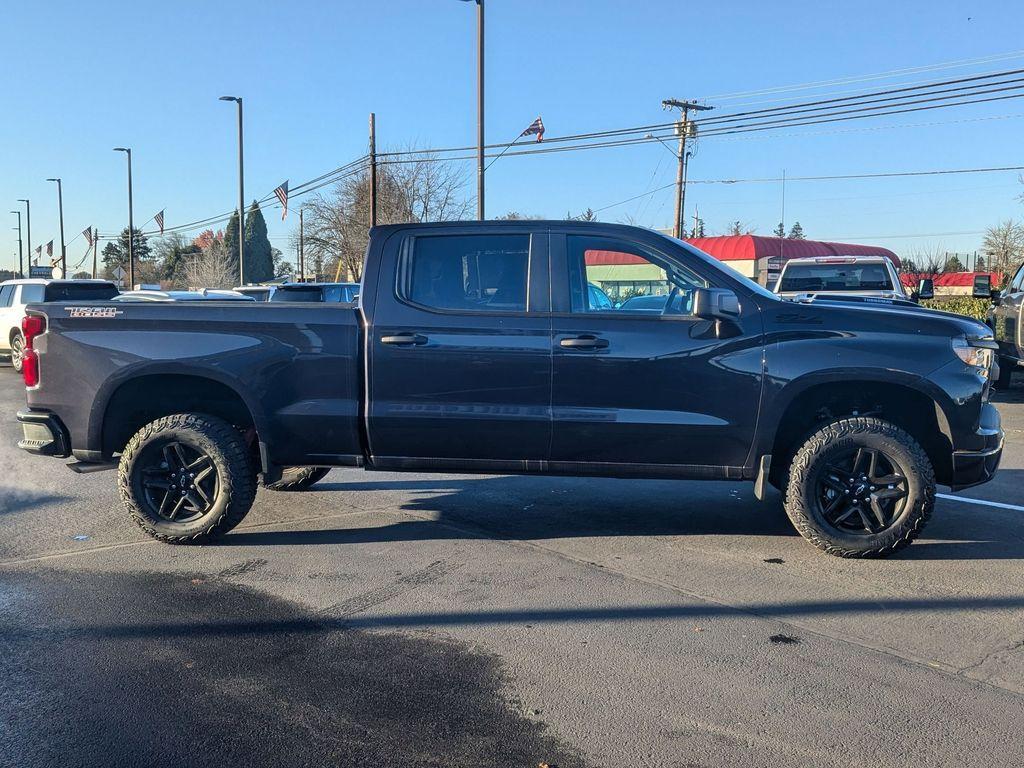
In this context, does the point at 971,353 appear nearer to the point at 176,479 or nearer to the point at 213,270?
the point at 176,479

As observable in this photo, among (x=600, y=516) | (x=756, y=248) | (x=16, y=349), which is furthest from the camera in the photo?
(x=756, y=248)

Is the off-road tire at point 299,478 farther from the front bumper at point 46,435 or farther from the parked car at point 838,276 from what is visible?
the parked car at point 838,276

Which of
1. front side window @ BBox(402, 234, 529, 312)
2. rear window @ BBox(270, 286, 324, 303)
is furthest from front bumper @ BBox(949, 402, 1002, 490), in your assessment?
rear window @ BBox(270, 286, 324, 303)

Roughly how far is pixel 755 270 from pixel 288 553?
167 feet

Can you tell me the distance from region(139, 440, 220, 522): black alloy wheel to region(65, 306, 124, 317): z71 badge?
0.85 metres

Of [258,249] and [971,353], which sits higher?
[258,249]

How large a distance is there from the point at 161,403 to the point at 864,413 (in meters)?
4.47

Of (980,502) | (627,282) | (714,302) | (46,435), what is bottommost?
(980,502)

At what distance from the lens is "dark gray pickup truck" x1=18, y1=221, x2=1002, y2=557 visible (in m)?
5.32

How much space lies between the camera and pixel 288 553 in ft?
18.5

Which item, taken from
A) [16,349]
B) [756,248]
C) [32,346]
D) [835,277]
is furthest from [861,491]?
[756,248]

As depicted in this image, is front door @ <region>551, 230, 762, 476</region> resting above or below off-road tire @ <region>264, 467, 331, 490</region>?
above

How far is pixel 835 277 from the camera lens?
46.4 ft

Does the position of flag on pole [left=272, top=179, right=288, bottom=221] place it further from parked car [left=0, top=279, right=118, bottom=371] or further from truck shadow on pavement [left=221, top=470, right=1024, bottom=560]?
truck shadow on pavement [left=221, top=470, right=1024, bottom=560]
